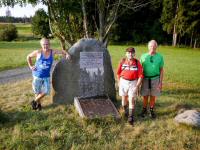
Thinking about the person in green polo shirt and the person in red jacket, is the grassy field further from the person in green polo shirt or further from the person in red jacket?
the person in green polo shirt

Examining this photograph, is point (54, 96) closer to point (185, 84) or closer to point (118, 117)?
point (118, 117)

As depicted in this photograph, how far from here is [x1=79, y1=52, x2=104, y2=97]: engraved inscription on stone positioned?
8.81 metres

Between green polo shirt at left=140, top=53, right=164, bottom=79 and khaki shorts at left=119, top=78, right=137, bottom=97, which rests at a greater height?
green polo shirt at left=140, top=53, right=164, bottom=79

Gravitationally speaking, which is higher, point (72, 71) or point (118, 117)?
point (72, 71)

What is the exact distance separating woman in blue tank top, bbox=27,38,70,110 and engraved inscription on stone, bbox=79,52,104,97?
28.0 inches

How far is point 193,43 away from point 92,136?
40.1 m

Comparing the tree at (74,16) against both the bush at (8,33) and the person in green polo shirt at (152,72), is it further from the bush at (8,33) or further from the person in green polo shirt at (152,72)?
the bush at (8,33)

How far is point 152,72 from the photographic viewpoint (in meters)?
7.80

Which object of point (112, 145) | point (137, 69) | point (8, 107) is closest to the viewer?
point (112, 145)

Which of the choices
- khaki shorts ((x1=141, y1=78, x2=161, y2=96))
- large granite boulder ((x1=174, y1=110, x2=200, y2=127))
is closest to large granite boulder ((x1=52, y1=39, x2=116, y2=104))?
khaki shorts ((x1=141, y1=78, x2=161, y2=96))

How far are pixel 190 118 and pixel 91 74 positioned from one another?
9.57 ft

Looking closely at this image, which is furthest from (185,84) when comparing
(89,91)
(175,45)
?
(175,45)

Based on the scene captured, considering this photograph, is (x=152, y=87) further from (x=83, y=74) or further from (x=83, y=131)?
(x=83, y=131)

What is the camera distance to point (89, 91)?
29.2 ft
